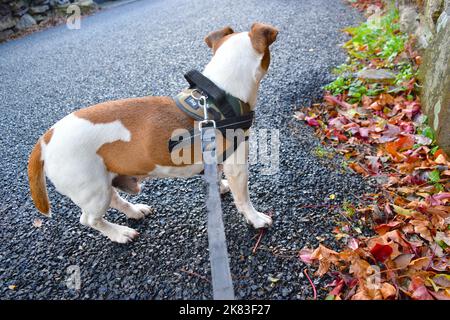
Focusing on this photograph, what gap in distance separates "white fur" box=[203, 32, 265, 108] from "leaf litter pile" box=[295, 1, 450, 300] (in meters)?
1.21

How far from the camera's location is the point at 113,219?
2.89m

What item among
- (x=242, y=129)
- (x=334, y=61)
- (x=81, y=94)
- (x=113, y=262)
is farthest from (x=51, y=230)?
(x=334, y=61)

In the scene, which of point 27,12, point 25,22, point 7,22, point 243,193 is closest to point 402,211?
point 243,193

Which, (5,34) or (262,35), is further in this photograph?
(5,34)

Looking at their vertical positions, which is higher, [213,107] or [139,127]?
[213,107]

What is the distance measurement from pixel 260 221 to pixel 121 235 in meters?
1.08

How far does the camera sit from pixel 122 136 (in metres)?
2.16

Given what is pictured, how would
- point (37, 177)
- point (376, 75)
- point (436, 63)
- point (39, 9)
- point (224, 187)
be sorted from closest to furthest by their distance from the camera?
point (37, 177), point (224, 187), point (436, 63), point (376, 75), point (39, 9)

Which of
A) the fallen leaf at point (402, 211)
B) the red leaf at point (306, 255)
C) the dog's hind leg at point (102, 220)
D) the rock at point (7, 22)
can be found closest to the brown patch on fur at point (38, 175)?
the dog's hind leg at point (102, 220)

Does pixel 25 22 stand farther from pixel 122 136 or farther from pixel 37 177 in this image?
pixel 122 136

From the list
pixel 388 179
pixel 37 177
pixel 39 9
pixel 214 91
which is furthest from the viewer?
pixel 39 9

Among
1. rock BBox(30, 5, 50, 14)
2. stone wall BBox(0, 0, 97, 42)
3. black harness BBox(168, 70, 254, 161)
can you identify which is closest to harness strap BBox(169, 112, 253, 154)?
black harness BBox(168, 70, 254, 161)
